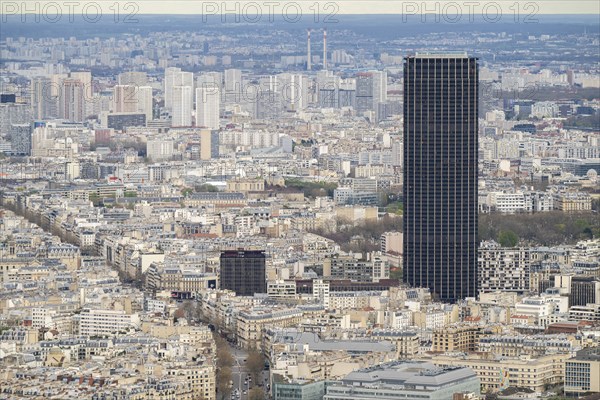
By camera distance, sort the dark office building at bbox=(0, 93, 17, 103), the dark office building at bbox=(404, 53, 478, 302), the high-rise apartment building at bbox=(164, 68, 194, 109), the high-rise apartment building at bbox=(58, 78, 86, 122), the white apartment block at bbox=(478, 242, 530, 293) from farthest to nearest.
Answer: the high-rise apartment building at bbox=(164, 68, 194, 109) → the high-rise apartment building at bbox=(58, 78, 86, 122) → the dark office building at bbox=(0, 93, 17, 103) → the white apartment block at bbox=(478, 242, 530, 293) → the dark office building at bbox=(404, 53, 478, 302)

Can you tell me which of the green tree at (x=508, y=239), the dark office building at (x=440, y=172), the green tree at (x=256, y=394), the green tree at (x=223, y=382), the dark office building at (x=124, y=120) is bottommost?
the dark office building at (x=124, y=120)

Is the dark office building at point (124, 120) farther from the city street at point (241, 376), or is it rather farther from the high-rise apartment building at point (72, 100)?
the city street at point (241, 376)

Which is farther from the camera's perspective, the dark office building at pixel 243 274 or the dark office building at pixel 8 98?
the dark office building at pixel 8 98

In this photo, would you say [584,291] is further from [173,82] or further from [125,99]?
[173,82]

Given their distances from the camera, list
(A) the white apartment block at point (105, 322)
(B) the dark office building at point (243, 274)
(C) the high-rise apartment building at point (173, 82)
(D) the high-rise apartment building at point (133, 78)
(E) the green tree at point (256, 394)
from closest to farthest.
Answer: (E) the green tree at point (256, 394) → (A) the white apartment block at point (105, 322) → (B) the dark office building at point (243, 274) → (C) the high-rise apartment building at point (173, 82) → (D) the high-rise apartment building at point (133, 78)

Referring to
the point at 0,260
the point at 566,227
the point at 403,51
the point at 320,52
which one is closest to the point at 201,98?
the point at 403,51

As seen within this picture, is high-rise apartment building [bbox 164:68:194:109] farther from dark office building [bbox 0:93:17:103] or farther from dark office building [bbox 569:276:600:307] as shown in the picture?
dark office building [bbox 569:276:600:307]

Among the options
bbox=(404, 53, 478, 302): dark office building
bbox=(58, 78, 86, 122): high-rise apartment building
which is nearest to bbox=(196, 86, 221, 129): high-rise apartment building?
bbox=(58, 78, 86, 122): high-rise apartment building

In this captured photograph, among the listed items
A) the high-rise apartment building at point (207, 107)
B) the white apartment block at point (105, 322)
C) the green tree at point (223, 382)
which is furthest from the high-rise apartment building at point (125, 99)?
the green tree at point (223, 382)
